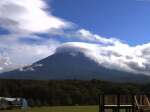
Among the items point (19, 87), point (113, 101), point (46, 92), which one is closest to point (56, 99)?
point (46, 92)

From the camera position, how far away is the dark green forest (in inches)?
5128

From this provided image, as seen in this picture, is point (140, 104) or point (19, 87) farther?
point (19, 87)

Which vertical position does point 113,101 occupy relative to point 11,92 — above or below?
below

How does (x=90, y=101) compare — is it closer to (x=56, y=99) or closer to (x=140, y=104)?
(x=56, y=99)

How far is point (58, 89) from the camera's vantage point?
14225 cm

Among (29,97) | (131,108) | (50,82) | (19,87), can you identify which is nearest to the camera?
(131,108)

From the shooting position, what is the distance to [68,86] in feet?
488

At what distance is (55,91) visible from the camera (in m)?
138

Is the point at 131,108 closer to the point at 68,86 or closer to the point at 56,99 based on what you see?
the point at 56,99

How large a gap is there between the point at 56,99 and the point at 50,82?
2286cm

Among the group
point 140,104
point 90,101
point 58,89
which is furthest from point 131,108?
point 58,89

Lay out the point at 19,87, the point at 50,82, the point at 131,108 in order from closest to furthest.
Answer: the point at 131,108, the point at 19,87, the point at 50,82

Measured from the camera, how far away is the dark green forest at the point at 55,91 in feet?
427

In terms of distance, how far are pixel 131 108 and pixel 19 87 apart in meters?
116
